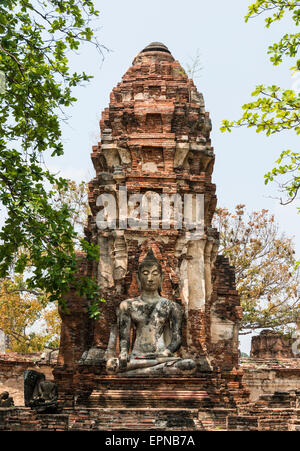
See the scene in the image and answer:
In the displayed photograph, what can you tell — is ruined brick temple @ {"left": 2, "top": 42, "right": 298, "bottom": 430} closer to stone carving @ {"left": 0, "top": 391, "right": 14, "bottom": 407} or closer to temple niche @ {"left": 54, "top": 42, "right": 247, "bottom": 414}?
temple niche @ {"left": 54, "top": 42, "right": 247, "bottom": 414}

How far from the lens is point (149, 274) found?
13.2m

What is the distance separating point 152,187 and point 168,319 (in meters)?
3.27

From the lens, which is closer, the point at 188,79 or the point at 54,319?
the point at 188,79

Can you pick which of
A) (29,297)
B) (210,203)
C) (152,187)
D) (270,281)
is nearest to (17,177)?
(152,187)

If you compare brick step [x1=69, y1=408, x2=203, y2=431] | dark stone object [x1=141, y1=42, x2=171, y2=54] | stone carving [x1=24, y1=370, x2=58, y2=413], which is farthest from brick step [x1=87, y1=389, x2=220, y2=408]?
dark stone object [x1=141, y1=42, x2=171, y2=54]

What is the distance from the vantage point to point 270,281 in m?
25.3

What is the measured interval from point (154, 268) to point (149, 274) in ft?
0.56

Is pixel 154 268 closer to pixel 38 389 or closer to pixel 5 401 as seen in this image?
pixel 38 389

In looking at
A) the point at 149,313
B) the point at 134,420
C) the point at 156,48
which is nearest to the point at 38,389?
the point at 149,313

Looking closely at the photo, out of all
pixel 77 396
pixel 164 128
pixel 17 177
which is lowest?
pixel 77 396

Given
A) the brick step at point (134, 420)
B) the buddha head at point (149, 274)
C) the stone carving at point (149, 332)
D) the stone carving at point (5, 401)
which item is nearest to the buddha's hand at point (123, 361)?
the stone carving at point (149, 332)

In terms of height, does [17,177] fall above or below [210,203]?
below

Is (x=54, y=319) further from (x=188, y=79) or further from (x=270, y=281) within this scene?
(x=188, y=79)
